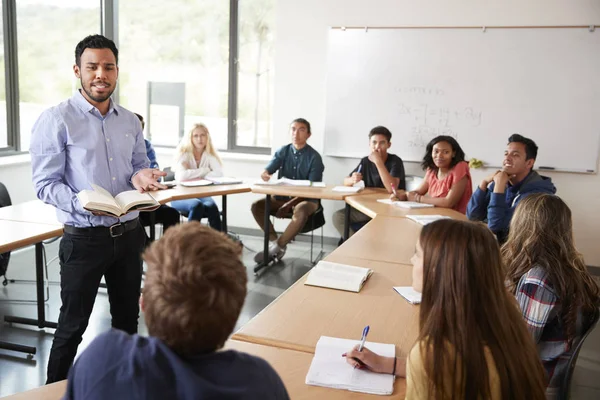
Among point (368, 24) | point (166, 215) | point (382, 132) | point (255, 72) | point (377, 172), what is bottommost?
point (166, 215)

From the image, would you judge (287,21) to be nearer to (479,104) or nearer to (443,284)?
(479,104)

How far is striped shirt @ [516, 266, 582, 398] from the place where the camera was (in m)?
1.93

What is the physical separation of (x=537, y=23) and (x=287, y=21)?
2.27 metres

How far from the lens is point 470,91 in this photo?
5.27 metres

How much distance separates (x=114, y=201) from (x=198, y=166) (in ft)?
9.92

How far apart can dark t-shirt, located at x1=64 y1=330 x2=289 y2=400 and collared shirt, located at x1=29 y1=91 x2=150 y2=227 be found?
1.47 meters

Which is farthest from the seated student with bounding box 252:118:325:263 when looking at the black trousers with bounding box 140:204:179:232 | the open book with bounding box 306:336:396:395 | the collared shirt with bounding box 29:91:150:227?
the open book with bounding box 306:336:396:395

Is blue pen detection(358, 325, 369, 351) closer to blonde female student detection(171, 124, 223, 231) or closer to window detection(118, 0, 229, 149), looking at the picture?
blonde female student detection(171, 124, 223, 231)

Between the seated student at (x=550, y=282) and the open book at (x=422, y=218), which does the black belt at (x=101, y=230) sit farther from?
the open book at (x=422, y=218)

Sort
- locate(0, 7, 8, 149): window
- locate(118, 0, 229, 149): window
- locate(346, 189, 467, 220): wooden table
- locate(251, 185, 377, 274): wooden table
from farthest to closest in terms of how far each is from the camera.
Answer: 1. locate(118, 0, 229, 149): window
2. locate(0, 7, 8, 149): window
3. locate(251, 185, 377, 274): wooden table
4. locate(346, 189, 467, 220): wooden table

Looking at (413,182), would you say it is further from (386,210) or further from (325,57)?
(325,57)

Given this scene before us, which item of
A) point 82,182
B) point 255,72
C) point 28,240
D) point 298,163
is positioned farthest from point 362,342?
point 255,72

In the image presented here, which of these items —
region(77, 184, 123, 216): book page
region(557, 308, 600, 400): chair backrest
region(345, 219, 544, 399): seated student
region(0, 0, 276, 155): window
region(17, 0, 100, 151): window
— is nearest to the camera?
region(345, 219, 544, 399): seated student

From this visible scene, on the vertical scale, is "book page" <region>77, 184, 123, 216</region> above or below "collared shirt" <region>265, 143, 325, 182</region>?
above
